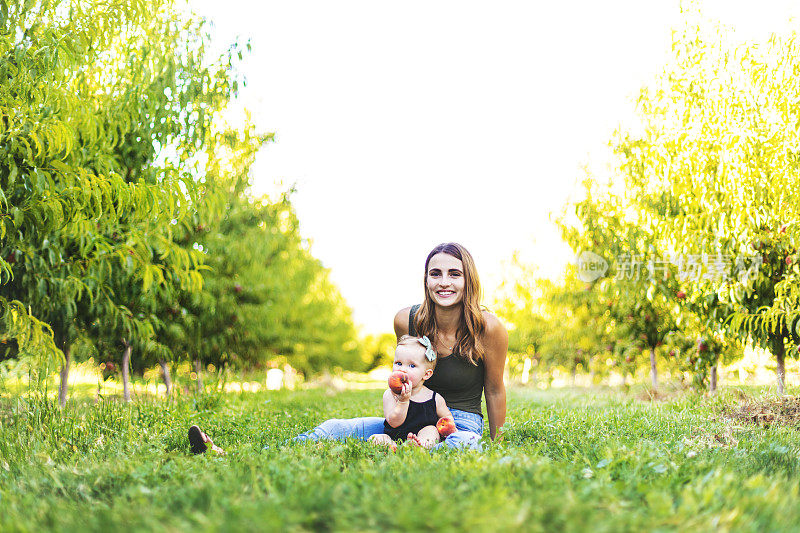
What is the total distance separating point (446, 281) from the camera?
15.9ft

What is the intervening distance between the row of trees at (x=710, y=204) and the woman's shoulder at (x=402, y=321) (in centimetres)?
390

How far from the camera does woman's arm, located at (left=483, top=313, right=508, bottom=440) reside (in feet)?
16.1

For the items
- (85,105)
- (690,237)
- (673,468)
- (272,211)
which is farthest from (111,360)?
(673,468)

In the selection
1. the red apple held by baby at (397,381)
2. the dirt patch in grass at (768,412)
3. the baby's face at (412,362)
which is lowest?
the dirt patch in grass at (768,412)

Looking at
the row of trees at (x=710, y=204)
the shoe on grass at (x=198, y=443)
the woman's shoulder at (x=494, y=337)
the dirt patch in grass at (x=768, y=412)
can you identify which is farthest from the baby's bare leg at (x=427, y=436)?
the row of trees at (x=710, y=204)

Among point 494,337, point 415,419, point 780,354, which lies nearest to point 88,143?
point 415,419

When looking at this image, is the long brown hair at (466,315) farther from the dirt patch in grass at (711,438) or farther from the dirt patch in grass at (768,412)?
the dirt patch in grass at (768,412)

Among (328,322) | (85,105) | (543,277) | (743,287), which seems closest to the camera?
(85,105)

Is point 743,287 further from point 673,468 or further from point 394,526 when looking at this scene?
point 394,526

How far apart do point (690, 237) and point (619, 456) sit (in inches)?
226

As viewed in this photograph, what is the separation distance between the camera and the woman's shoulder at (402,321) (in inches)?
204

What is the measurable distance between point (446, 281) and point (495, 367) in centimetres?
77

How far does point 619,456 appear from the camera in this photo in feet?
10.8

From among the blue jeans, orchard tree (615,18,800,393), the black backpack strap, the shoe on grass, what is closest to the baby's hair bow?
the black backpack strap
